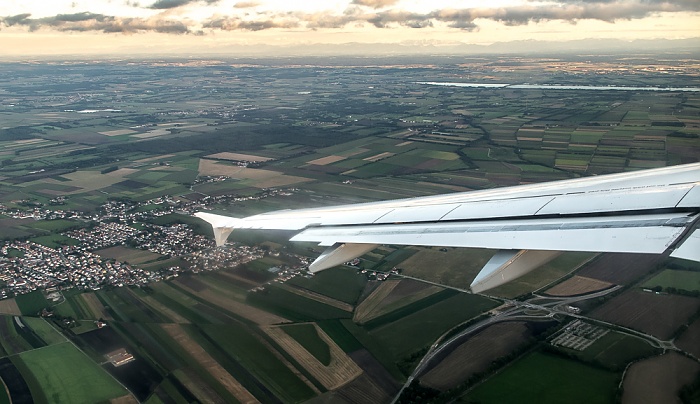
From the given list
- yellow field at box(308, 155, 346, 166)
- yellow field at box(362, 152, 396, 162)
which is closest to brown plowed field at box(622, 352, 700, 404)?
yellow field at box(362, 152, 396, 162)

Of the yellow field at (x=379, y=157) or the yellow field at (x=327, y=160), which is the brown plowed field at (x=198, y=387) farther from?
the yellow field at (x=379, y=157)

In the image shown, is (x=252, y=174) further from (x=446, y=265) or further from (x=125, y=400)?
(x=125, y=400)

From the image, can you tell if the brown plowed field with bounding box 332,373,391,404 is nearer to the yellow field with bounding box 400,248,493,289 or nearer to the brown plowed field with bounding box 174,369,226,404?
the brown plowed field with bounding box 174,369,226,404

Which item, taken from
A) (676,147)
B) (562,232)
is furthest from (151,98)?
(562,232)

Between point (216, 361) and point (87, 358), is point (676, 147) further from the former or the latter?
point (87, 358)

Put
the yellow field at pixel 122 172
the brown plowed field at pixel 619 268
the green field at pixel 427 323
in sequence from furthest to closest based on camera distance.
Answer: the yellow field at pixel 122 172 < the brown plowed field at pixel 619 268 < the green field at pixel 427 323

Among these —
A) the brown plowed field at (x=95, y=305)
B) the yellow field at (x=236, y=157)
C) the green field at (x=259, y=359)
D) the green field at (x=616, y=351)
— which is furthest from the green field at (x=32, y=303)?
the yellow field at (x=236, y=157)
